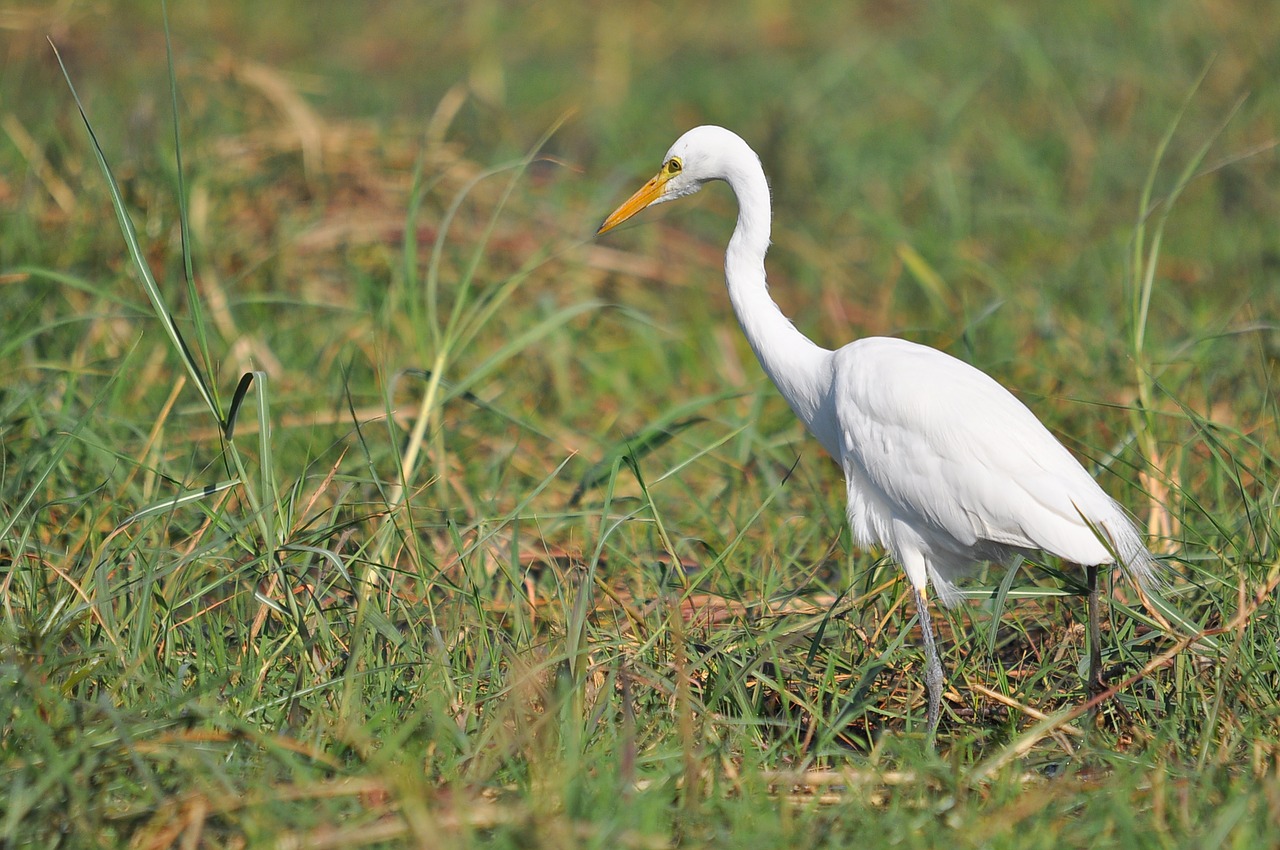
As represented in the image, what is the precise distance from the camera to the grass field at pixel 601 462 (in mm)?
2352

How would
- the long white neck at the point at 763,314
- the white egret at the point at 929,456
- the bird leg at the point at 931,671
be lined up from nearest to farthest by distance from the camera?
the bird leg at the point at 931,671 → the white egret at the point at 929,456 → the long white neck at the point at 763,314

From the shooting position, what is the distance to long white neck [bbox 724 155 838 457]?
3.27m

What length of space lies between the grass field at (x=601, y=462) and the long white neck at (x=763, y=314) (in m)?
0.38

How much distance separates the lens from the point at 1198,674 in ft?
9.25

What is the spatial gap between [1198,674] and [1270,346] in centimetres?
213

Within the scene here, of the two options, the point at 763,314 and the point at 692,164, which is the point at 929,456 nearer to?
the point at 763,314

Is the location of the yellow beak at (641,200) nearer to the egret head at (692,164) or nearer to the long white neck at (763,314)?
the egret head at (692,164)

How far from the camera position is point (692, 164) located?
3.40 m

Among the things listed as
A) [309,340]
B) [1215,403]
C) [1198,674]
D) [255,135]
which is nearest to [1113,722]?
[1198,674]

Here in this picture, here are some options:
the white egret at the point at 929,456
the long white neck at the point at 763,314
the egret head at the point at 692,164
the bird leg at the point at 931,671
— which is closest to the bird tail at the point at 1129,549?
the white egret at the point at 929,456

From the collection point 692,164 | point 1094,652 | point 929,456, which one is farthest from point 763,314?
point 1094,652

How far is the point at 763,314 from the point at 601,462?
63 cm

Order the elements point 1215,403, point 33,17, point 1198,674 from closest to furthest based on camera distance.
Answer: point 1198,674 → point 1215,403 → point 33,17

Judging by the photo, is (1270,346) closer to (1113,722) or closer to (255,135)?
(1113,722)
